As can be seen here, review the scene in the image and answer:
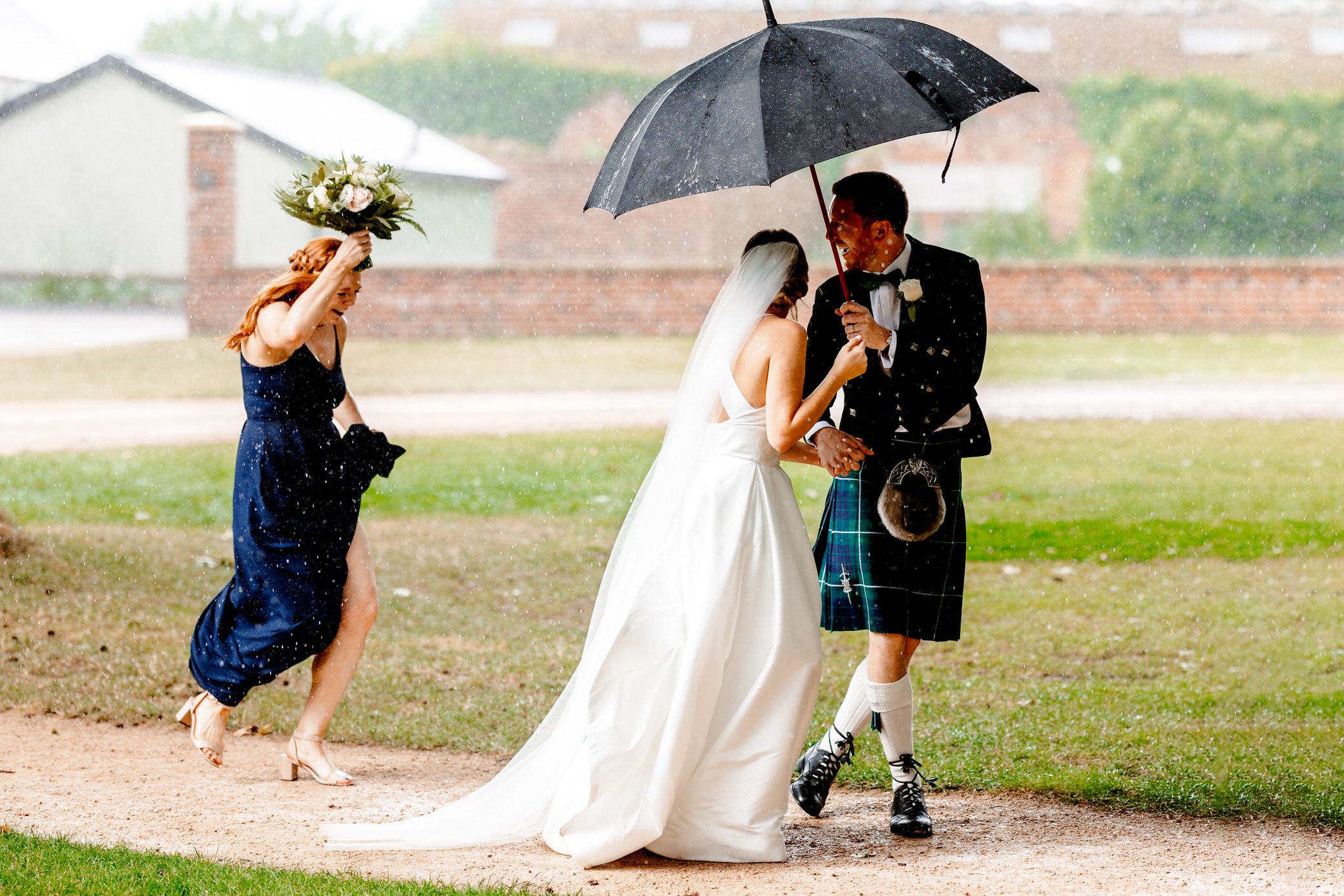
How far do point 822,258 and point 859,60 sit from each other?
19.4 metres

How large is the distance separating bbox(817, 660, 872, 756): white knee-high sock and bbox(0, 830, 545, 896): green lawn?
3.98 ft

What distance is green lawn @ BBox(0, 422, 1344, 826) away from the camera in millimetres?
5965

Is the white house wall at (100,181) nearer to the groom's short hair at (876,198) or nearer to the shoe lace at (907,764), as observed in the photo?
the groom's short hair at (876,198)

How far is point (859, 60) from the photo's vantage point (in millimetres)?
4148

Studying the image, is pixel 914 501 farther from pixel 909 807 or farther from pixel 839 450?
pixel 909 807

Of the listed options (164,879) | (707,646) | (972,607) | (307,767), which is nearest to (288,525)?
(307,767)

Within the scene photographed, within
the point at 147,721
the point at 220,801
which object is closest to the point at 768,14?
the point at 220,801

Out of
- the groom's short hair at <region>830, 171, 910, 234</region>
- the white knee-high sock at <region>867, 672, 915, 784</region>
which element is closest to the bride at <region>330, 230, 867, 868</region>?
the groom's short hair at <region>830, 171, 910, 234</region>

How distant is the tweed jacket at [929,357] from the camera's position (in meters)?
4.47

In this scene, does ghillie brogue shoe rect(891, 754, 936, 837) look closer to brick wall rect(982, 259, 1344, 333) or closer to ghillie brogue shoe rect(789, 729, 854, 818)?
ghillie brogue shoe rect(789, 729, 854, 818)

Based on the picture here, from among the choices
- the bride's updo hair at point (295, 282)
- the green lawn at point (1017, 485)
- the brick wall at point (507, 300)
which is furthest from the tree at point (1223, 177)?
the bride's updo hair at point (295, 282)

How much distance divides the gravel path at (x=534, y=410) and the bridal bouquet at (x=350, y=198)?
1101 centimetres

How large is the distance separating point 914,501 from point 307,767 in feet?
7.93

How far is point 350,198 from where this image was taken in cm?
498
